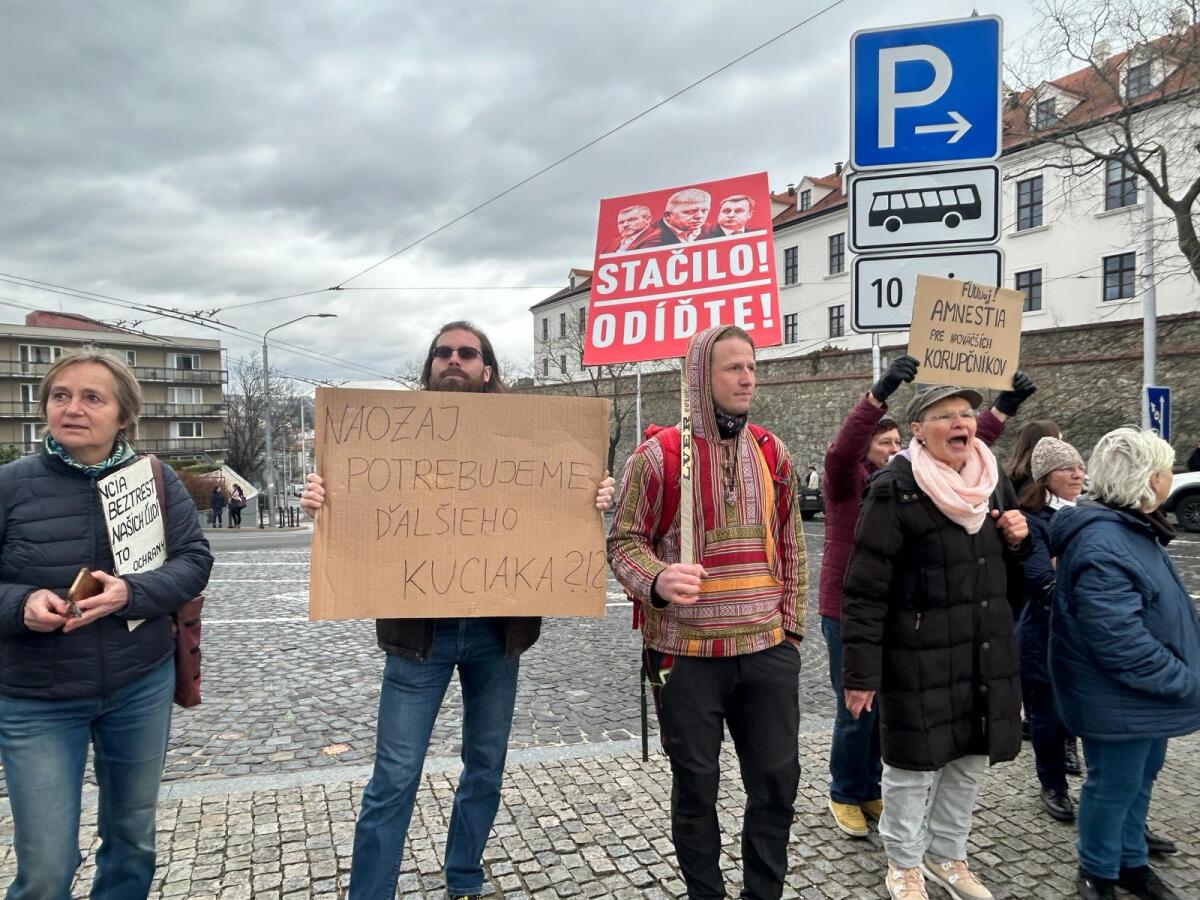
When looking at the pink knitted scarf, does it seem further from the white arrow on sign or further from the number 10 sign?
the white arrow on sign

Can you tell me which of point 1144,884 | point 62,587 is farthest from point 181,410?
point 1144,884

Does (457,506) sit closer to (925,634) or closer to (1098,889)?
(925,634)

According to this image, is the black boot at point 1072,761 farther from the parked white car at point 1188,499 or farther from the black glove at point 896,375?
the parked white car at point 1188,499

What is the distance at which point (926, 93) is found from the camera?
143 inches

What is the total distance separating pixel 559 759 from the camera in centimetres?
415

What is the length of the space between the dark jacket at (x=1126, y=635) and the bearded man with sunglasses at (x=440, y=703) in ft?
5.70

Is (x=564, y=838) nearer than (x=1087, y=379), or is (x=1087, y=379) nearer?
(x=564, y=838)

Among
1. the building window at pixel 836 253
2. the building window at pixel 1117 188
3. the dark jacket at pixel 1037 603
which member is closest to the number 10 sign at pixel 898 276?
the dark jacket at pixel 1037 603

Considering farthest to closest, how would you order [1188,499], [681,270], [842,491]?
1. [1188,499]
2. [681,270]
3. [842,491]

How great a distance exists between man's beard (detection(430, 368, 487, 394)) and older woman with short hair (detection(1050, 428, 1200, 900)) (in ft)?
7.46

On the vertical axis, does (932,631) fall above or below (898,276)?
below

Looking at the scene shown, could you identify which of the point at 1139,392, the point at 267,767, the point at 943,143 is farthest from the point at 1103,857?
the point at 1139,392

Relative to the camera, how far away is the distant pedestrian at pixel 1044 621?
3.44 metres

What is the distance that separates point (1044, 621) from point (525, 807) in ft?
8.27
